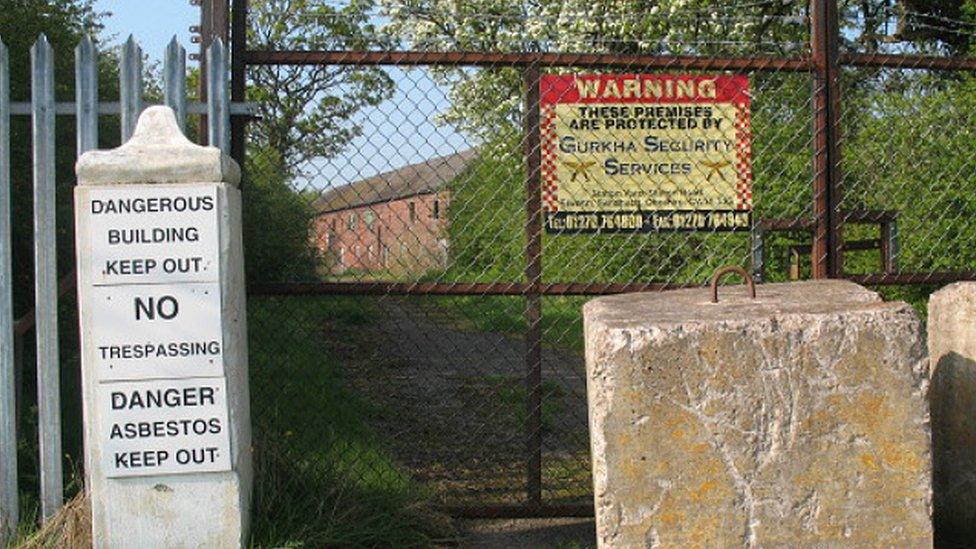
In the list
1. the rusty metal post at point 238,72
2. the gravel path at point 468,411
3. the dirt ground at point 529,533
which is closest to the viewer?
the rusty metal post at point 238,72

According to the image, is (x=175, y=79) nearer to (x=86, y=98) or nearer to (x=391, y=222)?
(x=86, y=98)

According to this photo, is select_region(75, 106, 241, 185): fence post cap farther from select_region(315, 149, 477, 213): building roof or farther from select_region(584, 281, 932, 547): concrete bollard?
select_region(584, 281, 932, 547): concrete bollard

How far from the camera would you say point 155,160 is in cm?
423

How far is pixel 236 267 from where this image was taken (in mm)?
4352

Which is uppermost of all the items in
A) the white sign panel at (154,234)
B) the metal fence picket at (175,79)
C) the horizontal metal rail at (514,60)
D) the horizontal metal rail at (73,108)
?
the horizontal metal rail at (514,60)

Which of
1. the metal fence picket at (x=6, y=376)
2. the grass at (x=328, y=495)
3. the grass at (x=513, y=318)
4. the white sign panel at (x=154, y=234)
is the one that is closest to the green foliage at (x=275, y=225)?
the grass at (x=328, y=495)

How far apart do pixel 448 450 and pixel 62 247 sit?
8.83 ft

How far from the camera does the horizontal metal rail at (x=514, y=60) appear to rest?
16.5ft

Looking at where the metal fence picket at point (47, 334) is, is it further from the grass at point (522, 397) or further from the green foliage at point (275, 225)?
the grass at point (522, 397)

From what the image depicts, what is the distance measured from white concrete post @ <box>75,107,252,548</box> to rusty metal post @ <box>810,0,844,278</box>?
268 cm

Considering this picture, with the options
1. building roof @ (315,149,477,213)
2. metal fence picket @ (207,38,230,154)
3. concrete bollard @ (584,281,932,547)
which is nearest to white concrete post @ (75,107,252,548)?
metal fence picket @ (207,38,230,154)

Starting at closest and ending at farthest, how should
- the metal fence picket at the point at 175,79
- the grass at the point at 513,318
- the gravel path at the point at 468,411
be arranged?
1. the metal fence picket at the point at 175,79
2. the gravel path at the point at 468,411
3. the grass at the point at 513,318

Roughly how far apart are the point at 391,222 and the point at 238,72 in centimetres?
122

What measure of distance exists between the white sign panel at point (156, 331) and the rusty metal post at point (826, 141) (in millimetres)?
2740
